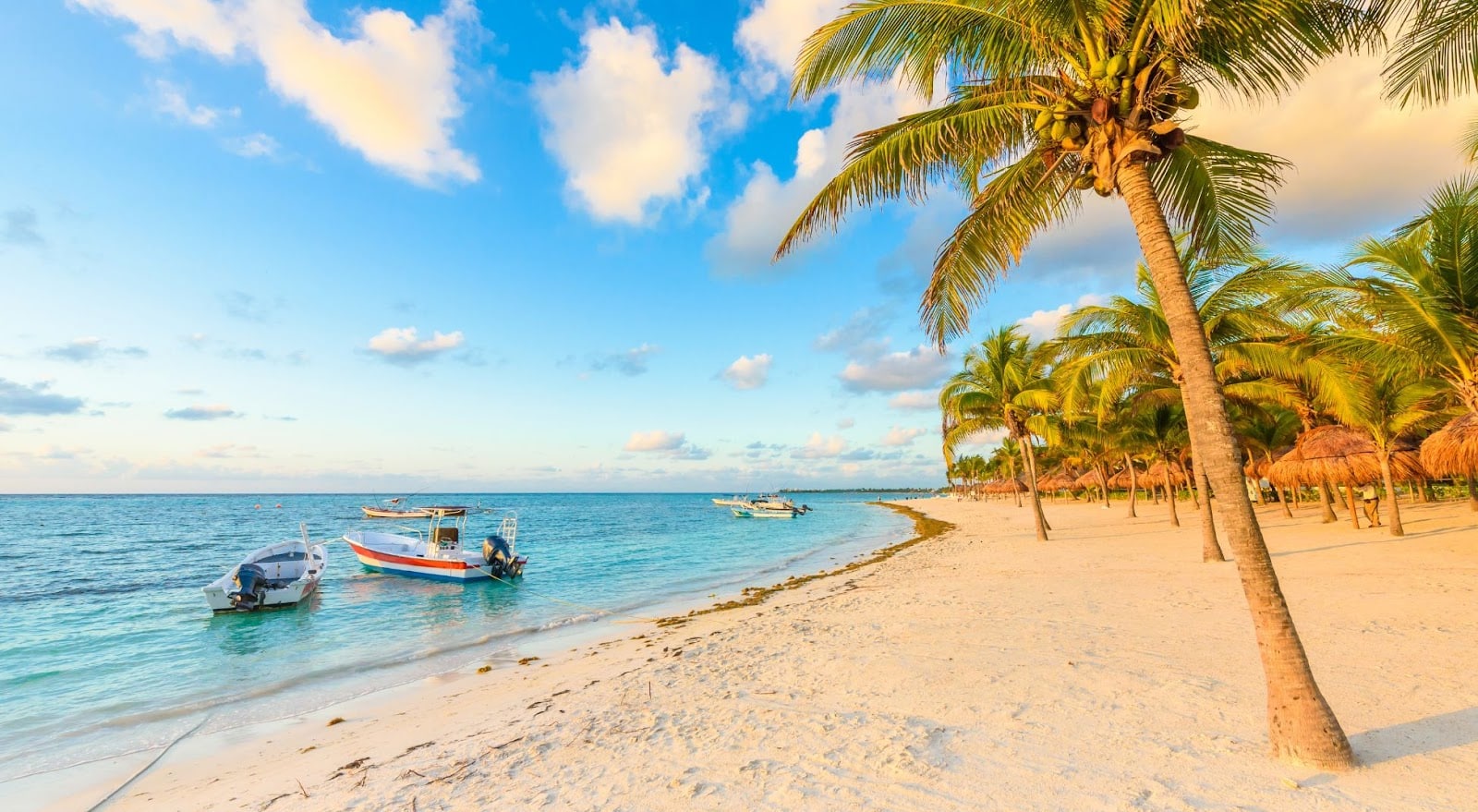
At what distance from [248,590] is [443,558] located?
5.67m

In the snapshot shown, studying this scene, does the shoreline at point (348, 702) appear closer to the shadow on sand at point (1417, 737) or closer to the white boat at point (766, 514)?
the shadow on sand at point (1417, 737)

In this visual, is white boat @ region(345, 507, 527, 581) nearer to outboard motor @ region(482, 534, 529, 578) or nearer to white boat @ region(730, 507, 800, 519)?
outboard motor @ region(482, 534, 529, 578)

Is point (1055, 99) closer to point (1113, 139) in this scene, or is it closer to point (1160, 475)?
point (1113, 139)

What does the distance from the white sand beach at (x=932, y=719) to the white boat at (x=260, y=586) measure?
33.6ft

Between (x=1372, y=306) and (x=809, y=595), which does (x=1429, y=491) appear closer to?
(x=1372, y=306)

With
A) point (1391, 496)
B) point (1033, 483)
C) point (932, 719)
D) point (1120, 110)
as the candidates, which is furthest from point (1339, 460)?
point (932, 719)

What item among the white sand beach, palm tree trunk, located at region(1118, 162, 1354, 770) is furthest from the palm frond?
the white sand beach

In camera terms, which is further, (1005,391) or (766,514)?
(766,514)

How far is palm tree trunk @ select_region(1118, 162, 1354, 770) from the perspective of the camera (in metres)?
3.52

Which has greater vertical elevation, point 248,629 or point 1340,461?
point 1340,461

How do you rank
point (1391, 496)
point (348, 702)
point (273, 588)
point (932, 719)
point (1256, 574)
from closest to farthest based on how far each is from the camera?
point (1256, 574) → point (932, 719) → point (348, 702) → point (1391, 496) → point (273, 588)

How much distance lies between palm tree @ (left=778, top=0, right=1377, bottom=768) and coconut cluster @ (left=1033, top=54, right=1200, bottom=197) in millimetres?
14

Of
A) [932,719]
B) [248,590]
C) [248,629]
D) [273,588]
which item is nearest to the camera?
[932,719]

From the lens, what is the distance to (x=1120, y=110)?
4316mm
